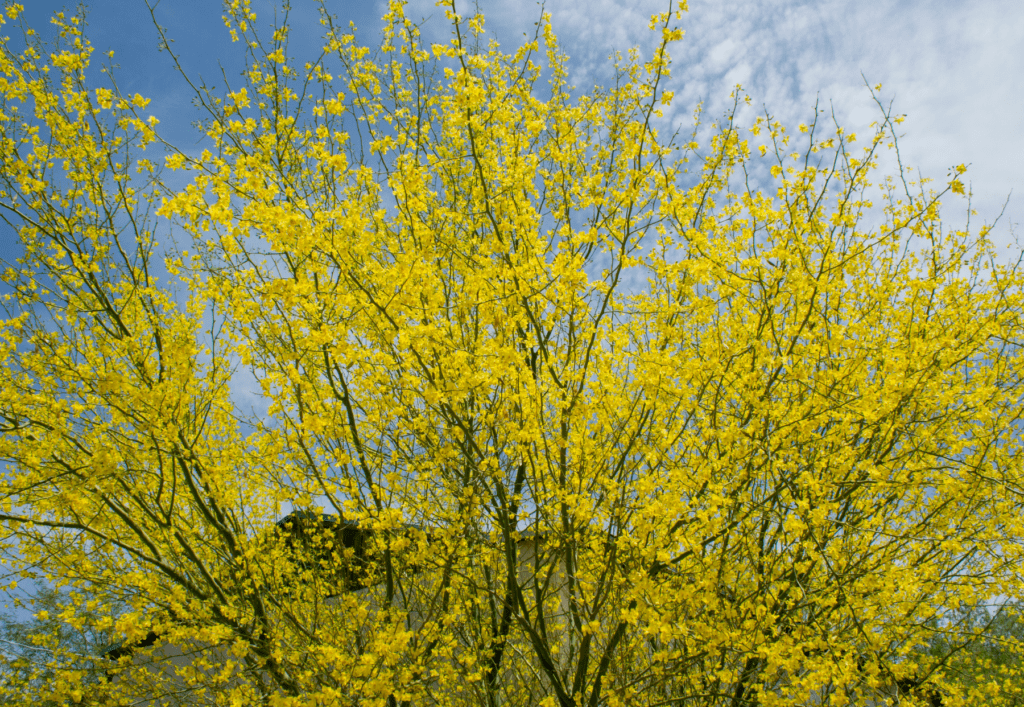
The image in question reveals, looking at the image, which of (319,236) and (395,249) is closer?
(319,236)

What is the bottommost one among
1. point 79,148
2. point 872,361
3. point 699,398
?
point 699,398

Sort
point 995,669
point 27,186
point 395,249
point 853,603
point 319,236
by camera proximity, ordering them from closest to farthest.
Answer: point 319,236 → point 853,603 → point 395,249 → point 27,186 → point 995,669

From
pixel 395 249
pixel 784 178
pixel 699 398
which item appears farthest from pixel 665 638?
pixel 784 178

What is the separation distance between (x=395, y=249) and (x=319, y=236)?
2.44 feet

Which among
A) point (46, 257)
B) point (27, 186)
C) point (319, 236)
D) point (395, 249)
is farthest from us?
→ point (46, 257)

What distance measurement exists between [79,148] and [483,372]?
430cm

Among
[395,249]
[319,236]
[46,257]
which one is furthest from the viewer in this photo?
[46,257]

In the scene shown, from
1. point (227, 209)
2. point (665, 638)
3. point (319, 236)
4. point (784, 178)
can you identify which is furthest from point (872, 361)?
point (227, 209)

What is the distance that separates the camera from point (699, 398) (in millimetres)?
4277

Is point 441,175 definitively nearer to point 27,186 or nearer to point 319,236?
point 319,236

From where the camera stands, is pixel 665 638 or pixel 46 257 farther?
pixel 46 257

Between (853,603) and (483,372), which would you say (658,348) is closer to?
(483,372)

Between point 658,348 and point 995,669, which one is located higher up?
point 658,348

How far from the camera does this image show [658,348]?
5.05 meters
